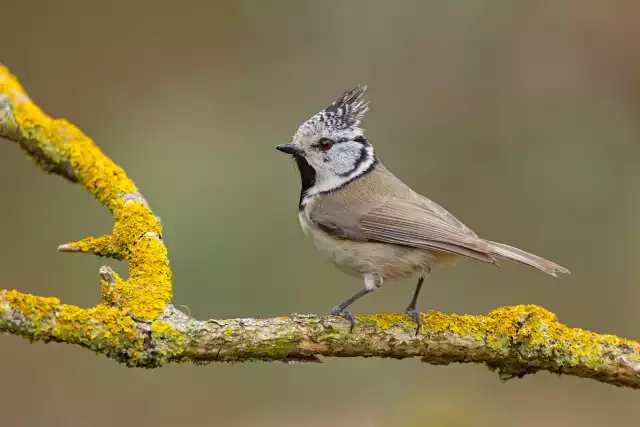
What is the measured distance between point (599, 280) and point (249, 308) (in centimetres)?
308

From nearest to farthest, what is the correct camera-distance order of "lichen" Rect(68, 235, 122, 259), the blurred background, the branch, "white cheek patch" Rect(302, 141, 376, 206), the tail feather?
the branch, "lichen" Rect(68, 235, 122, 259), the tail feather, "white cheek patch" Rect(302, 141, 376, 206), the blurred background

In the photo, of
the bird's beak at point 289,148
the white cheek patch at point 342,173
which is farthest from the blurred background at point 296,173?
the bird's beak at point 289,148

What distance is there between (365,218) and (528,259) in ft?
2.92

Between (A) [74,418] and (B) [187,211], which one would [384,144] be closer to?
(B) [187,211]

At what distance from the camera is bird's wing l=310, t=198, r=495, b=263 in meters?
3.79

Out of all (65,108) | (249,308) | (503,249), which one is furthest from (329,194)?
(65,108)

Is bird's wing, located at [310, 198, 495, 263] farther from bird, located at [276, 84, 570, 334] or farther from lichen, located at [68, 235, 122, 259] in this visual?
lichen, located at [68, 235, 122, 259]

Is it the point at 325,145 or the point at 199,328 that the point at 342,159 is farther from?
the point at 199,328

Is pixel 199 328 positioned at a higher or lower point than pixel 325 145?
lower

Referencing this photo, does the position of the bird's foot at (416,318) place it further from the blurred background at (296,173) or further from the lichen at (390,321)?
the blurred background at (296,173)

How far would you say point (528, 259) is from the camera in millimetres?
3682

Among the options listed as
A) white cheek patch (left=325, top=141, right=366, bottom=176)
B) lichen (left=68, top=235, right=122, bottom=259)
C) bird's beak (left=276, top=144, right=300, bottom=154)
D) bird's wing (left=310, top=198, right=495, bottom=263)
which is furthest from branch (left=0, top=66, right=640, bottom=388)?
white cheek patch (left=325, top=141, right=366, bottom=176)

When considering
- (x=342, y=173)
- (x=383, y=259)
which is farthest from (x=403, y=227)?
(x=342, y=173)

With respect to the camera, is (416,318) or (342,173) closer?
(416,318)
